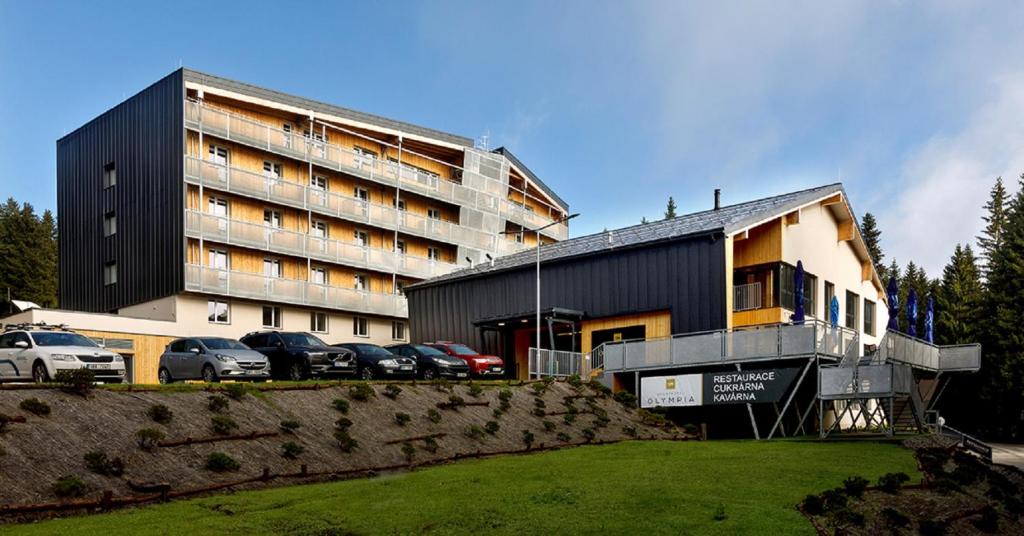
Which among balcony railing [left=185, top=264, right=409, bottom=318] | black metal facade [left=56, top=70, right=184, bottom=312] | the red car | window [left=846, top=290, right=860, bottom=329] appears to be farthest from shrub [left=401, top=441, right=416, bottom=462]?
window [left=846, top=290, right=860, bottom=329]

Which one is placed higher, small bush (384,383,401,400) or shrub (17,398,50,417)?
shrub (17,398,50,417)

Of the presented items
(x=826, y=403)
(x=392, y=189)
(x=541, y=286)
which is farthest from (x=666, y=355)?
(x=392, y=189)

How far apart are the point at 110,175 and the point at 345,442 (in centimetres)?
3659

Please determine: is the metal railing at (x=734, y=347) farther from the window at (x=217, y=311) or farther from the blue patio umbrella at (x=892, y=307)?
the window at (x=217, y=311)

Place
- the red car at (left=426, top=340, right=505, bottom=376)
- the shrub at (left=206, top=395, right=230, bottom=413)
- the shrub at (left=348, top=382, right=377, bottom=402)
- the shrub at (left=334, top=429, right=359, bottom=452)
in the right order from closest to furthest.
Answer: the shrub at (left=206, top=395, right=230, bottom=413) → the shrub at (left=334, top=429, right=359, bottom=452) → the shrub at (left=348, top=382, right=377, bottom=402) → the red car at (left=426, top=340, right=505, bottom=376)

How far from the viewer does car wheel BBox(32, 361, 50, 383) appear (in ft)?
77.6

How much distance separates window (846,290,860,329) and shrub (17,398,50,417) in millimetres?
38586

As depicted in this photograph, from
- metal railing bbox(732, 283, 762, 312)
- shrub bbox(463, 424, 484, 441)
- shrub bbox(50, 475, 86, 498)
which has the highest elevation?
metal railing bbox(732, 283, 762, 312)

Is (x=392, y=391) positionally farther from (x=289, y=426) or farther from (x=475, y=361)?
(x=475, y=361)

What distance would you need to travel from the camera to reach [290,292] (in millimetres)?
48125

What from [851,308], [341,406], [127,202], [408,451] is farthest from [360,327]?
[408,451]

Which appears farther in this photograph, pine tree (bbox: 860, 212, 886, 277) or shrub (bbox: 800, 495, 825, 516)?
pine tree (bbox: 860, 212, 886, 277)

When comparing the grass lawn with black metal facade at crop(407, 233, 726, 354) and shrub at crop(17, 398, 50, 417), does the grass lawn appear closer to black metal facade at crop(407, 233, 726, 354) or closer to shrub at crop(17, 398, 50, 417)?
shrub at crop(17, 398, 50, 417)

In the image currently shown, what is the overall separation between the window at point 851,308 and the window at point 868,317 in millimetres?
1769
